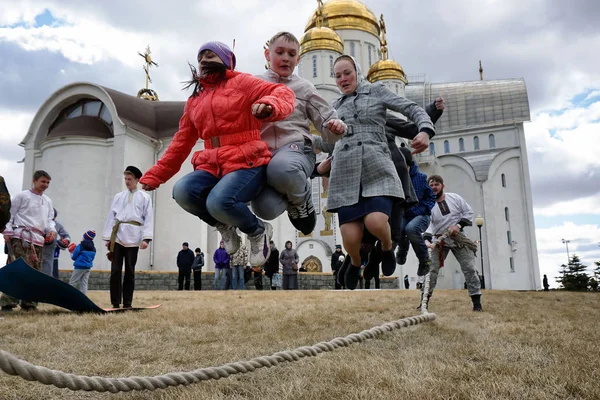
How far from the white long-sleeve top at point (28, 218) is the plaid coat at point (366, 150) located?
18.2 ft

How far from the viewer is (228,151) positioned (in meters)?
3.95

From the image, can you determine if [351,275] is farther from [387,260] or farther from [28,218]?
[28,218]

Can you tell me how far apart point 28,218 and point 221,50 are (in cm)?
566

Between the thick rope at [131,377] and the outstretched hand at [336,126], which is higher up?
the outstretched hand at [336,126]

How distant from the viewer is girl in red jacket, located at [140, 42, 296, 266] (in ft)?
12.4

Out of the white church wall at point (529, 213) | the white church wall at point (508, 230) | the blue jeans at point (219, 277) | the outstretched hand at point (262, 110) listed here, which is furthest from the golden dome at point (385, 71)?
the outstretched hand at point (262, 110)

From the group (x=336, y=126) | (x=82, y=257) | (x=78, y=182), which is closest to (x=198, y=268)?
(x=82, y=257)

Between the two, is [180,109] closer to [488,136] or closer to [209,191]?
[209,191]

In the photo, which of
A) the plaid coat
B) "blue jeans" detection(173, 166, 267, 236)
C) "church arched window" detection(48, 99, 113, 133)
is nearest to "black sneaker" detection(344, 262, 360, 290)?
the plaid coat

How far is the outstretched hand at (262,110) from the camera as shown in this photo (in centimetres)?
345

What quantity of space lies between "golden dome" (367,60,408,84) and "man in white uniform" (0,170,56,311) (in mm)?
40483

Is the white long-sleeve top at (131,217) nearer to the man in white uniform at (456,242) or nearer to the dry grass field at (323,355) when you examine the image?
the dry grass field at (323,355)

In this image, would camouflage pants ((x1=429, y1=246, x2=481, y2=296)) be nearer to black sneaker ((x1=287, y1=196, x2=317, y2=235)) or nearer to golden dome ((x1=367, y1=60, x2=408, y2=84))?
black sneaker ((x1=287, y1=196, x2=317, y2=235))

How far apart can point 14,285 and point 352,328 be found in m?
3.78
